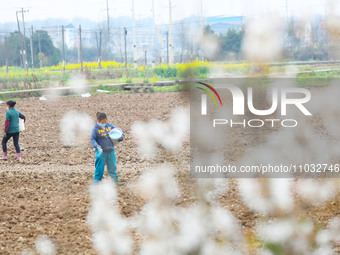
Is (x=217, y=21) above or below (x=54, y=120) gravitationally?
above

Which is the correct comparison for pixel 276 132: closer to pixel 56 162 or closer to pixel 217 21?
pixel 217 21

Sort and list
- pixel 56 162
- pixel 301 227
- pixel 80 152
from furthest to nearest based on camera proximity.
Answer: pixel 80 152
pixel 56 162
pixel 301 227

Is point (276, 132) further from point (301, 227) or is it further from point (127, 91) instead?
point (127, 91)

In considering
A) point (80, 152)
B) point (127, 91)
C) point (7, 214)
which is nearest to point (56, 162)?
point (80, 152)

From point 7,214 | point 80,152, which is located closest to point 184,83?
point 7,214

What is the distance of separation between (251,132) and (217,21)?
0.30m

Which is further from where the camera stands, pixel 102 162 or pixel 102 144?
pixel 102 162

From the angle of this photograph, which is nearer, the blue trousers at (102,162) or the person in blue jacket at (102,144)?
the person in blue jacket at (102,144)

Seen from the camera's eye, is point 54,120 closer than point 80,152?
No

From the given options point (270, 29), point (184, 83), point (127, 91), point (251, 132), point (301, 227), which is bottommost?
point (127, 91)

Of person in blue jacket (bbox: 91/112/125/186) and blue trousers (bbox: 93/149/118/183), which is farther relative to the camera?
blue trousers (bbox: 93/149/118/183)

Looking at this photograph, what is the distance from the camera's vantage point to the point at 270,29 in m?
0.92

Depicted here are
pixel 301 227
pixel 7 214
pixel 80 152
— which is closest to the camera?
pixel 301 227

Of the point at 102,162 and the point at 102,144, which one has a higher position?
the point at 102,144
